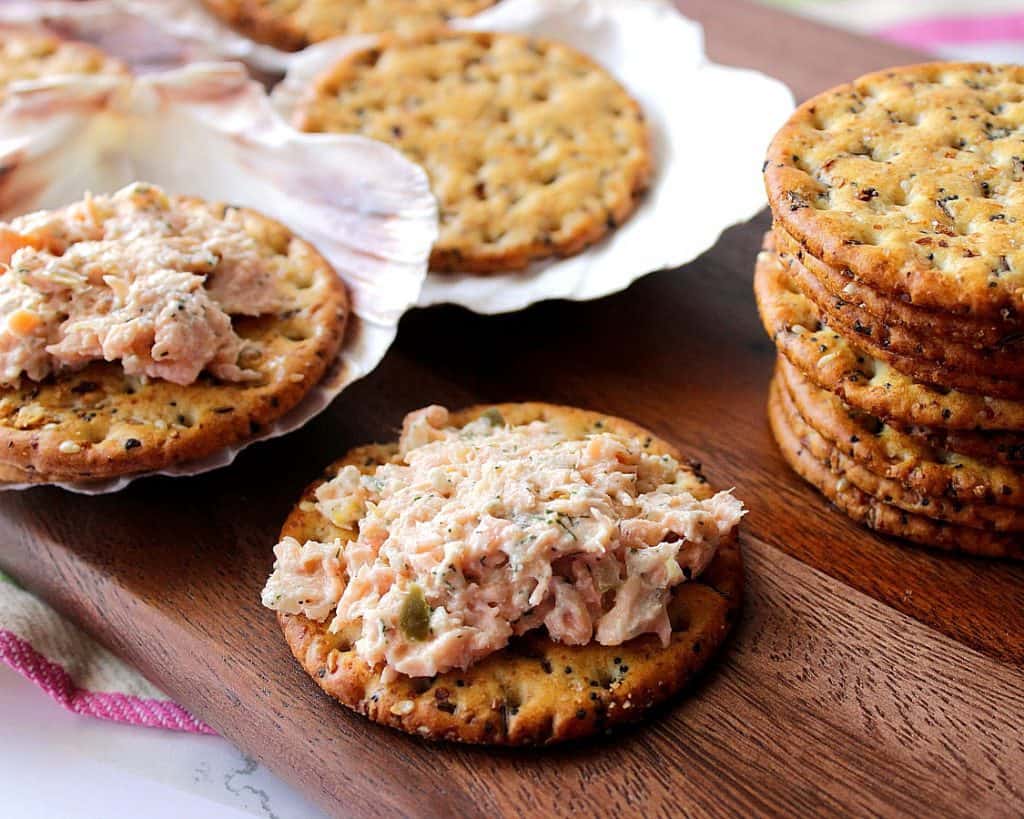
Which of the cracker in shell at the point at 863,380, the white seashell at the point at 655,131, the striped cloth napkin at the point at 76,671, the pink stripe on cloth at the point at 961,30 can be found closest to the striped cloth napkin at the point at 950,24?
the pink stripe on cloth at the point at 961,30

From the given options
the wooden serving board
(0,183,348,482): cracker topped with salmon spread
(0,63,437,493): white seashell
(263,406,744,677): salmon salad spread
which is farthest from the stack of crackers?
(0,183,348,482): cracker topped with salmon spread

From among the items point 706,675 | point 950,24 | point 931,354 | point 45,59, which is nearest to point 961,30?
point 950,24

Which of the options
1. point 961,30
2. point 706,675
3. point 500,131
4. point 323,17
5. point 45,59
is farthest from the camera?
point 961,30

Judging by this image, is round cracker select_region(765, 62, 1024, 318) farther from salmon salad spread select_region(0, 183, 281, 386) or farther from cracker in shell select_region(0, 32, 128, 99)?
cracker in shell select_region(0, 32, 128, 99)

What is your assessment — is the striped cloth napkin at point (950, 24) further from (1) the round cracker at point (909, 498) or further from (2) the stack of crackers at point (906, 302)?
(1) the round cracker at point (909, 498)

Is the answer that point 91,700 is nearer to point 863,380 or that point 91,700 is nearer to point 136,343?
point 136,343

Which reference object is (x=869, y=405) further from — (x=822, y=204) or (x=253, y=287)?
(x=253, y=287)
